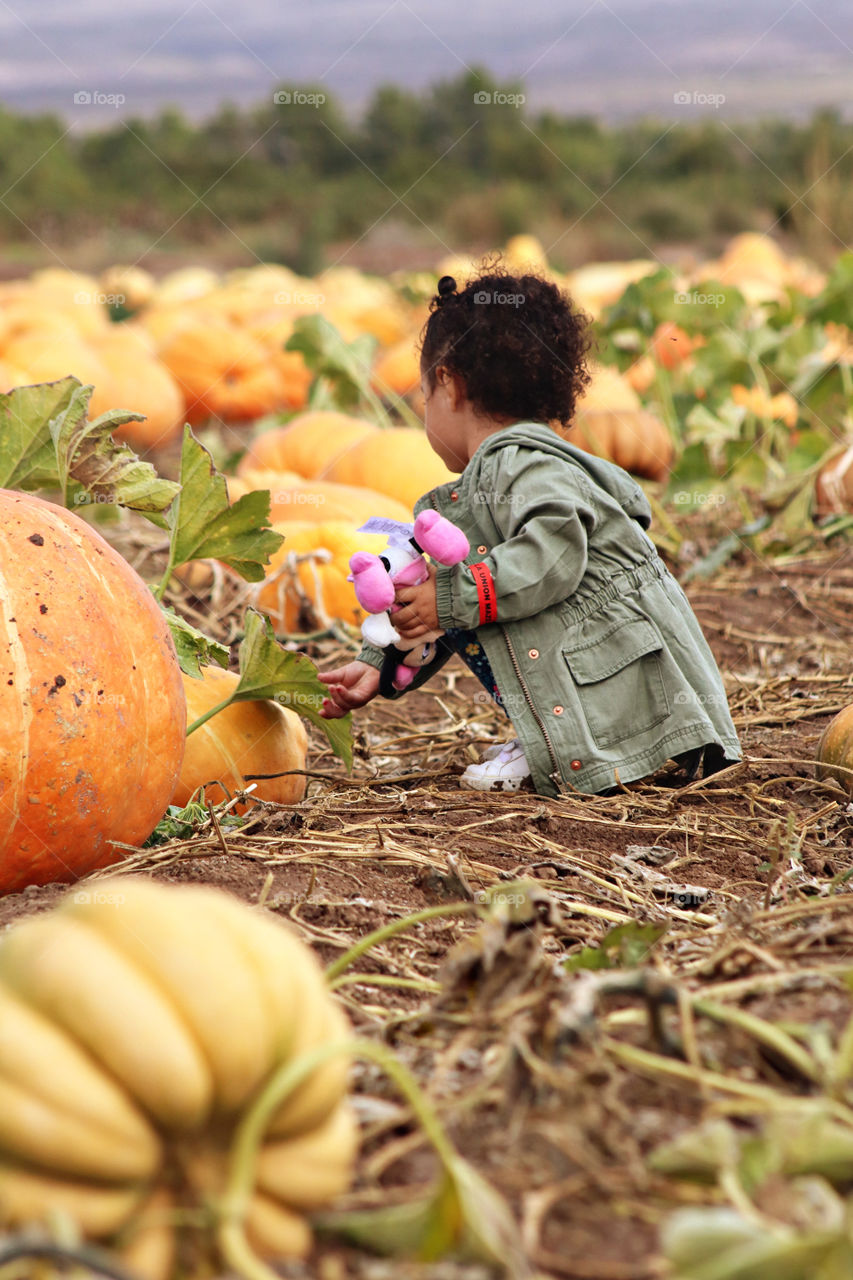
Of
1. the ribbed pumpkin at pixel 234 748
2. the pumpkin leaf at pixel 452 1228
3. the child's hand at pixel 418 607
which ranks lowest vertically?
the pumpkin leaf at pixel 452 1228

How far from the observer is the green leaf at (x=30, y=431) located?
2.50 metres

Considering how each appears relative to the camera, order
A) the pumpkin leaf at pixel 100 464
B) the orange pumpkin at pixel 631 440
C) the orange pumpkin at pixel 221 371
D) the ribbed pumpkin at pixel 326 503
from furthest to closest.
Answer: the orange pumpkin at pixel 221 371 < the orange pumpkin at pixel 631 440 < the ribbed pumpkin at pixel 326 503 < the pumpkin leaf at pixel 100 464

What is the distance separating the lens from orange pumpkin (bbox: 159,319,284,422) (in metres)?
8.04

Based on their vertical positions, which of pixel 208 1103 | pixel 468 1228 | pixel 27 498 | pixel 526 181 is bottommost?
pixel 468 1228

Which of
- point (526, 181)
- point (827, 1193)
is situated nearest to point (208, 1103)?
point (827, 1193)

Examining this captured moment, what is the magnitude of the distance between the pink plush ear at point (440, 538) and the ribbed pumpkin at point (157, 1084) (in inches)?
56.8

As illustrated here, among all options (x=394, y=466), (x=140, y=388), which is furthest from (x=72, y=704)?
(x=140, y=388)

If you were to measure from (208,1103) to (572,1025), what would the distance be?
332 millimetres

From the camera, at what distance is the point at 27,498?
2266mm

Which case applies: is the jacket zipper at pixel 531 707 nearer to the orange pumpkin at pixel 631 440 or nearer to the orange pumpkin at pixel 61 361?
the orange pumpkin at pixel 631 440

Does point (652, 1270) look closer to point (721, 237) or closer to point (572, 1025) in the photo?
point (572, 1025)

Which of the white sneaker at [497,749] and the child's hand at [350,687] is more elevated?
the child's hand at [350,687]

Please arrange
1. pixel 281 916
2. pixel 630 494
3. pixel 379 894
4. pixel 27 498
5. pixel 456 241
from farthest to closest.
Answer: pixel 456 241 → pixel 630 494 → pixel 27 498 → pixel 379 894 → pixel 281 916

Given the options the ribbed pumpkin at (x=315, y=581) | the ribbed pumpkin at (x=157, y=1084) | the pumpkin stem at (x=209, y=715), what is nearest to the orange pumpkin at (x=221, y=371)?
the ribbed pumpkin at (x=315, y=581)
